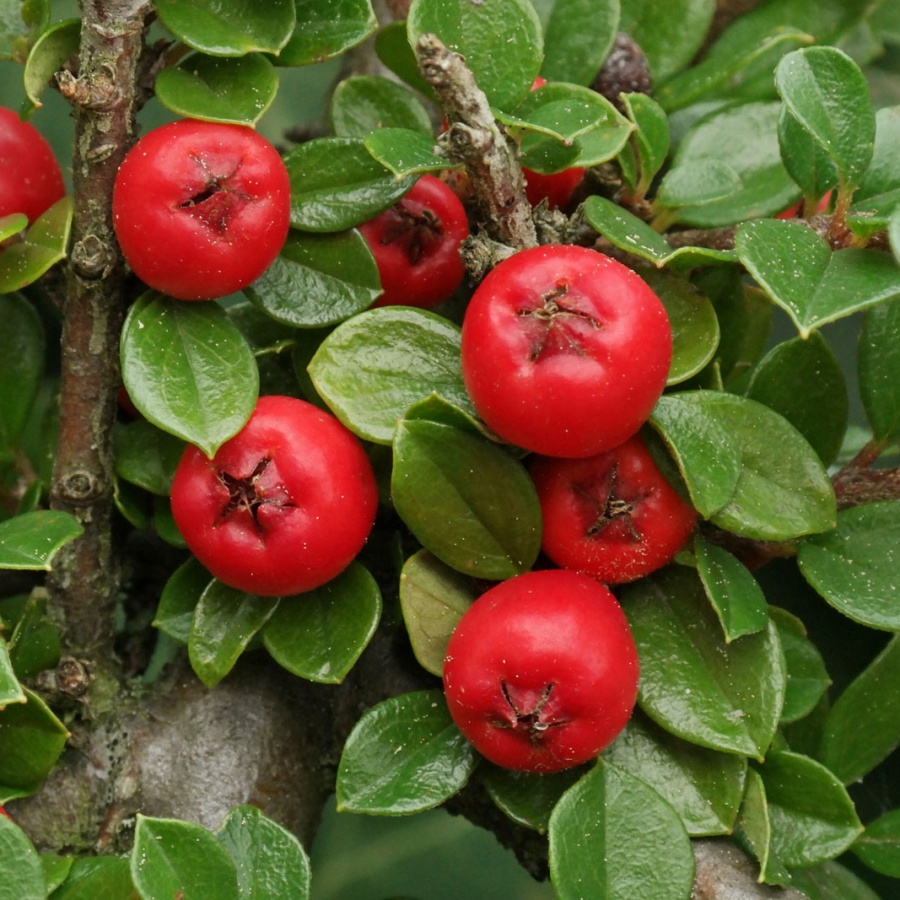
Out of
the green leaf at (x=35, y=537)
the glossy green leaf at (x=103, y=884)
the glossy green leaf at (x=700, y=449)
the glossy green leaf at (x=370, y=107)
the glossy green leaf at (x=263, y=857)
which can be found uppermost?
the glossy green leaf at (x=370, y=107)

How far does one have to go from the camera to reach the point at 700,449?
750mm

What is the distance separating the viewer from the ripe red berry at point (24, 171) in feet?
2.78

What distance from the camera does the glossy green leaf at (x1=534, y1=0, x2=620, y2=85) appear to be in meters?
0.99

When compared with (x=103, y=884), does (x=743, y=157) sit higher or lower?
higher

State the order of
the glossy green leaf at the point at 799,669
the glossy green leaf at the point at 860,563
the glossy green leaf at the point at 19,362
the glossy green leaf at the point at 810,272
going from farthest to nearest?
the glossy green leaf at the point at 19,362, the glossy green leaf at the point at 799,669, the glossy green leaf at the point at 860,563, the glossy green leaf at the point at 810,272

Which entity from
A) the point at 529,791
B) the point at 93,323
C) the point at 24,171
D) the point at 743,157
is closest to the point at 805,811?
the point at 529,791

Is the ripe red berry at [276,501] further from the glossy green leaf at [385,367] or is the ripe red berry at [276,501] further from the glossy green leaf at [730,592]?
the glossy green leaf at [730,592]

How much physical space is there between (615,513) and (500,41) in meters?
0.36

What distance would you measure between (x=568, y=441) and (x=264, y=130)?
3.56 feet

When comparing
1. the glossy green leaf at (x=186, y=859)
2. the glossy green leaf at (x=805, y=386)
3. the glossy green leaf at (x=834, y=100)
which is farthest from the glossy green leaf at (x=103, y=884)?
the glossy green leaf at (x=834, y=100)

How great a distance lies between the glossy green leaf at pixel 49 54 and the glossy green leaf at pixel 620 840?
636mm

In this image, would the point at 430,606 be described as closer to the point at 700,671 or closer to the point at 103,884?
the point at 700,671

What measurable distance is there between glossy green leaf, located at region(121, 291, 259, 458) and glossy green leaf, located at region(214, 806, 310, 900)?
273 mm

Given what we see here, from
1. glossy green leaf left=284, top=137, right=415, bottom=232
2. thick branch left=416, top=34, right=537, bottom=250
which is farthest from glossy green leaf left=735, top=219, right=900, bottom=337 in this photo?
glossy green leaf left=284, top=137, right=415, bottom=232
